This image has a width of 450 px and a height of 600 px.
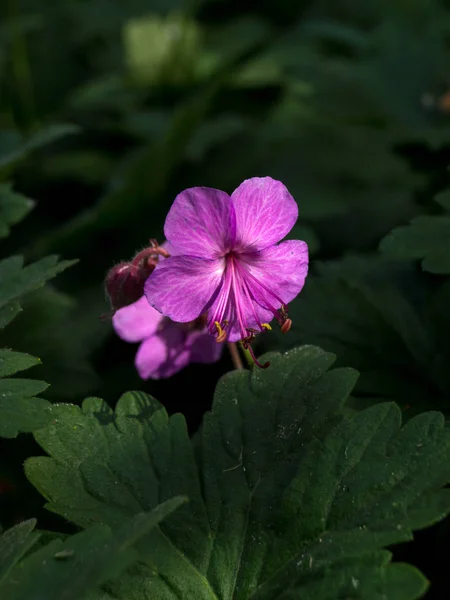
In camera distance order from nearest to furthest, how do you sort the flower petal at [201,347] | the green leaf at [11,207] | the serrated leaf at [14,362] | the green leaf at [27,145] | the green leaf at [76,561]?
the green leaf at [76,561]
the serrated leaf at [14,362]
the flower petal at [201,347]
the green leaf at [11,207]
the green leaf at [27,145]

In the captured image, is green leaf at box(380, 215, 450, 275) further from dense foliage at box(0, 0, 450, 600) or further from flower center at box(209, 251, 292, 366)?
flower center at box(209, 251, 292, 366)

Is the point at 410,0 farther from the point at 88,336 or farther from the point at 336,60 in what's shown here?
the point at 88,336

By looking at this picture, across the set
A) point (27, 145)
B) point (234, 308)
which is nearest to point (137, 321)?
point (234, 308)

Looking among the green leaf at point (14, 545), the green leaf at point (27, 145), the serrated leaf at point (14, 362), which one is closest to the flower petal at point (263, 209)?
the serrated leaf at point (14, 362)

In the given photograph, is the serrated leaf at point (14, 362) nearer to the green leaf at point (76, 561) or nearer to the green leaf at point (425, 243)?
the green leaf at point (76, 561)

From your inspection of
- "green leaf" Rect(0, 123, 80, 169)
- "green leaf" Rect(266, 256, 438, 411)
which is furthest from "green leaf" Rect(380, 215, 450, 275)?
"green leaf" Rect(0, 123, 80, 169)

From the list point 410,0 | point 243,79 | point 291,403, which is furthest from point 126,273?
point 410,0

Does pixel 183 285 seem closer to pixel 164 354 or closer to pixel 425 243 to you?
pixel 164 354
